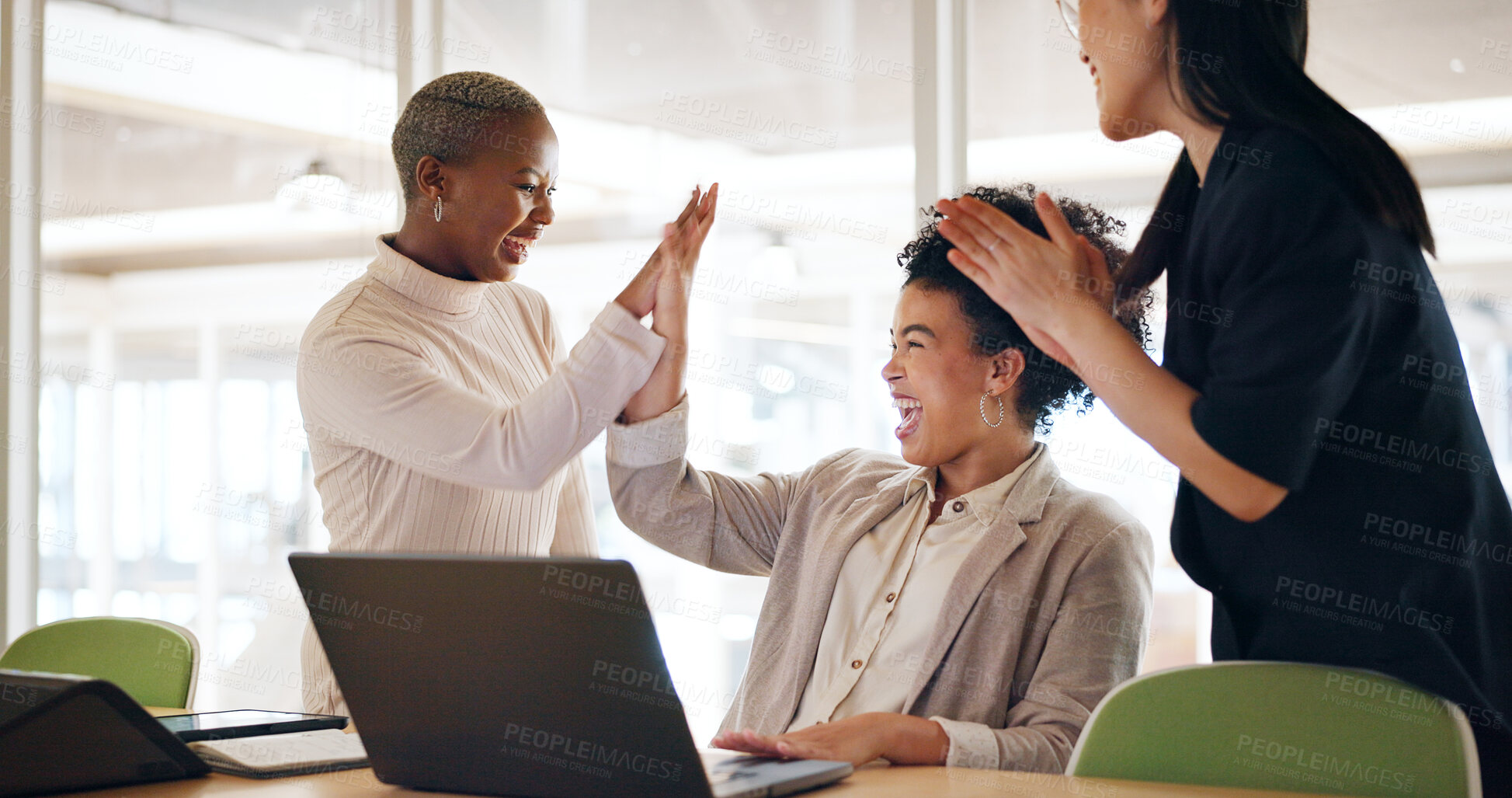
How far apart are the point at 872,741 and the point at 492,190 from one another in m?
0.96

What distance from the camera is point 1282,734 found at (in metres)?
1.21

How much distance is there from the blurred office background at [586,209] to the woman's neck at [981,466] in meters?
0.33

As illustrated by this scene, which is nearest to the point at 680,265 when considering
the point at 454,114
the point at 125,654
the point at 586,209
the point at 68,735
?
the point at 454,114

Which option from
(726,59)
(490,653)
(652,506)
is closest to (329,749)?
(490,653)

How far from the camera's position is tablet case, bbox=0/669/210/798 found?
109 cm

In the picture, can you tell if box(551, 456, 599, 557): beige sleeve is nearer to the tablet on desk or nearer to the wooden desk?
the tablet on desk

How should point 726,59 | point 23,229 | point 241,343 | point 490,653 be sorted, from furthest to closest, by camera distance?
point 241,343 → point 23,229 → point 726,59 → point 490,653

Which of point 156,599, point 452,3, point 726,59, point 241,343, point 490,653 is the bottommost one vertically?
point 156,599

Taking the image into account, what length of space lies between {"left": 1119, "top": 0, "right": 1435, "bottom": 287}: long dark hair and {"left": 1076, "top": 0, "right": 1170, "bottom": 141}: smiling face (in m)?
0.02

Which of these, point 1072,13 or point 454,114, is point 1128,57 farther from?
point 454,114

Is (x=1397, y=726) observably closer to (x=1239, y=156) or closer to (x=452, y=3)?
(x=1239, y=156)

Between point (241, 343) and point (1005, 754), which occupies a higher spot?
point (241, 343)

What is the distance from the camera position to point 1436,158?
7.41ft

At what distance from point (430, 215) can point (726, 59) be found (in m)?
1.25
